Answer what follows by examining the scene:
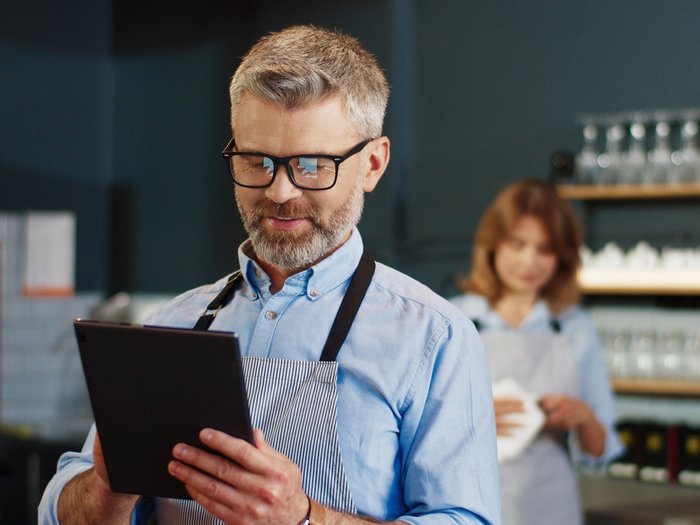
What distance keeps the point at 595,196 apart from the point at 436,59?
147 centimetres

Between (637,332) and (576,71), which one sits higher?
(576,71)

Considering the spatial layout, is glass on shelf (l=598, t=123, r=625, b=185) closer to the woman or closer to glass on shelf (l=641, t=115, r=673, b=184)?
glass on shelf (l=641, t=115, r=673, b=184)

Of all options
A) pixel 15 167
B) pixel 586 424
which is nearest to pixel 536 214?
pixel 586 424

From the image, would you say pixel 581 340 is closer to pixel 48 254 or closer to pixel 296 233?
pixel 296 233

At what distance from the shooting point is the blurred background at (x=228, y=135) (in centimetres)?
551

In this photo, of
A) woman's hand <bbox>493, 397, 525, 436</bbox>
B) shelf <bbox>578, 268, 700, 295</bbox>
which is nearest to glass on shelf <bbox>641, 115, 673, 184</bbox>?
shelf <bbox>578, 268, 700, 295</bbox>

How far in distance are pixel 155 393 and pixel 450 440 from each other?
1.32ft

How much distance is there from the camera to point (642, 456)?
16.6 feet

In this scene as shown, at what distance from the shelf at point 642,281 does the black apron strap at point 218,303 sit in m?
3.71

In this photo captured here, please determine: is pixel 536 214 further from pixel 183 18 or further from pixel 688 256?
pixel 183 18

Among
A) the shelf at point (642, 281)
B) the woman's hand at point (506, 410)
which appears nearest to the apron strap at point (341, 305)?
the woman's hand at point (506, 410)

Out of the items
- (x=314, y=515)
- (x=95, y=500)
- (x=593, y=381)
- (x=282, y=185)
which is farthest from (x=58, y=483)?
(x=593, y=381)

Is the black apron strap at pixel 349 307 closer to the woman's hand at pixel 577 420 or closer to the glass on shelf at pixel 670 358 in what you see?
the woman's hand at pixel 577 420

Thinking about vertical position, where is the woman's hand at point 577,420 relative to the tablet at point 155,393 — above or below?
below
